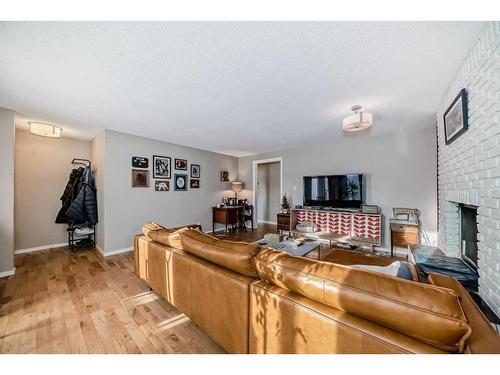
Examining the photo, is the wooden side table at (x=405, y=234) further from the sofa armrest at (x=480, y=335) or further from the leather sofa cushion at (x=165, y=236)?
the leather sofa cushion at (x=165, y=236)

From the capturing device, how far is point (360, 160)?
4016 mm

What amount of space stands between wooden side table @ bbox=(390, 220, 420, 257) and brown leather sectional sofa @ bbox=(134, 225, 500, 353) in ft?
7.74

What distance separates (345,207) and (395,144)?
4.77 feet

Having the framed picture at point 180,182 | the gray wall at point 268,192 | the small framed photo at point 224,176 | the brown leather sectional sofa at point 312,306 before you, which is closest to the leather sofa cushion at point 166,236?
the brown leather sectional sofa at point 312,306

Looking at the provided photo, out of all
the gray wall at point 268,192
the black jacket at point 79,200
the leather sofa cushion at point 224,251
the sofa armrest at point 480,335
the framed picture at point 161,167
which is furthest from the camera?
the gray wall at point 268,192

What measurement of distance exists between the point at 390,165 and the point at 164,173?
4.49m

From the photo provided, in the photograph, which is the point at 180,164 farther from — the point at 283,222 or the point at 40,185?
the point at 283,222

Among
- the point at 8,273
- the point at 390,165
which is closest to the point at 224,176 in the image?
the point at 390,165

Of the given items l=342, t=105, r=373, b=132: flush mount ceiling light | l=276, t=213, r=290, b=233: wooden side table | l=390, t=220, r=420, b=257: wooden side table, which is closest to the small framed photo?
l=276, t=213, r=290, b=233: wooden side table

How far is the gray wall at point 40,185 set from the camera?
342cm

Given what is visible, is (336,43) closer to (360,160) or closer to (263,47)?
(263,47)

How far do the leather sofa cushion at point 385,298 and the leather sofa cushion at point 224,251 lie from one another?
19 centimetres
